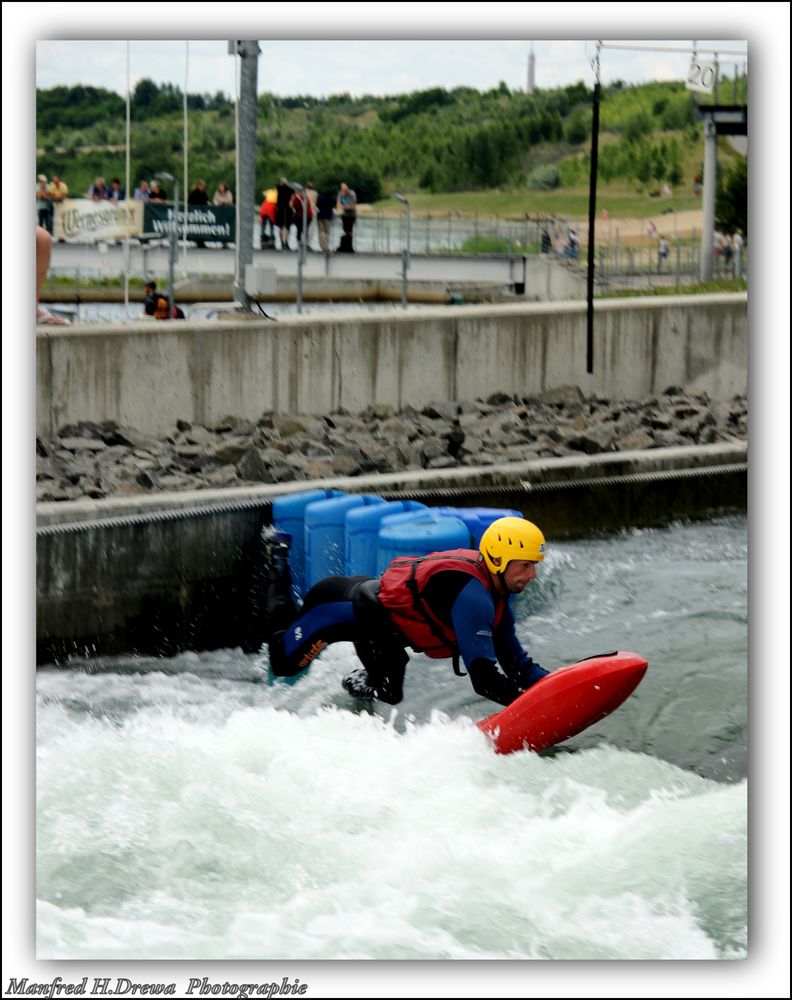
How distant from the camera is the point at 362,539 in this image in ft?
30.3

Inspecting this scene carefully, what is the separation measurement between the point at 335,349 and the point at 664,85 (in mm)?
2911

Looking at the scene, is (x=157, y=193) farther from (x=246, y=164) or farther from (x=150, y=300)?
(x=246, y=164)

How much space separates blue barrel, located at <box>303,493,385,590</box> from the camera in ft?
30.8

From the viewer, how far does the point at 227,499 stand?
31.5ft

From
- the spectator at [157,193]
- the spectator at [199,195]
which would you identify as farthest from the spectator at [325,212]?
the spectator at [157,193]

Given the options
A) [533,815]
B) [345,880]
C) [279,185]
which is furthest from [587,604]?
[279,185]

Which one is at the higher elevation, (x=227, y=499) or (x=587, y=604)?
(x=227, y=499)

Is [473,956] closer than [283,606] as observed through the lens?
Yes

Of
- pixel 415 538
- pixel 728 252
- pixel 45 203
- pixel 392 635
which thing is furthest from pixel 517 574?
pixel 728 252

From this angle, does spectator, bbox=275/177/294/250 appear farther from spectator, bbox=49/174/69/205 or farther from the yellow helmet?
the yellow helmet

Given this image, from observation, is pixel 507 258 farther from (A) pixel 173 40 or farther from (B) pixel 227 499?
(A) pixel 173 40

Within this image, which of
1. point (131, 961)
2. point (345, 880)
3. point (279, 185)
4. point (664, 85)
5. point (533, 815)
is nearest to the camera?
point (131, 961)

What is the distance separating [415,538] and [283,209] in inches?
251

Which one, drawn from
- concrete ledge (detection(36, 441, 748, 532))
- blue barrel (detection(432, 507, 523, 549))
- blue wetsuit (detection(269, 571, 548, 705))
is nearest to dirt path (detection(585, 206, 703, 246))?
concrete ledge (detection(36, 441, 748, 532))
